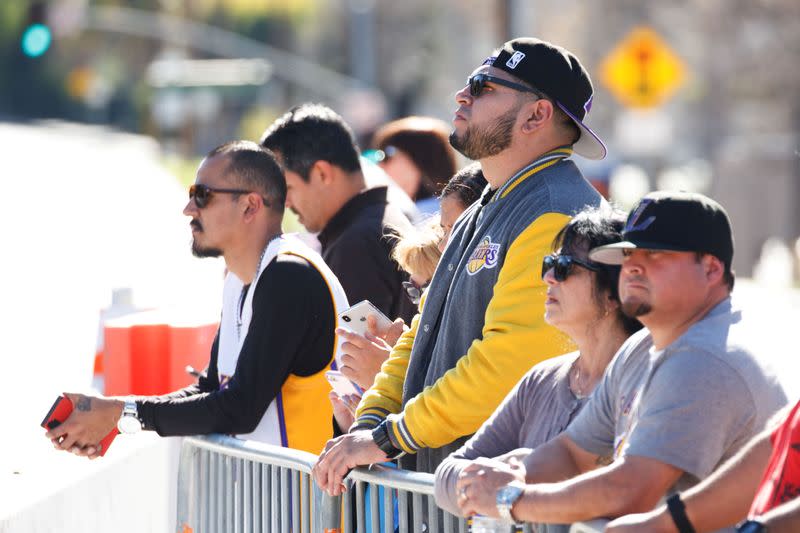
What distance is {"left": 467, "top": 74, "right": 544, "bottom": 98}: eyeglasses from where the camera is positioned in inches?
179

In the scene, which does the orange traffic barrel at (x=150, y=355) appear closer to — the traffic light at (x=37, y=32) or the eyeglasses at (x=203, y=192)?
the eyeglasses at (x=203, y=192)

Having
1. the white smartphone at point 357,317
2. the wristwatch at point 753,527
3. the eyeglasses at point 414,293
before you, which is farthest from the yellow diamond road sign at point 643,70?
the wristwatch at point 753,527

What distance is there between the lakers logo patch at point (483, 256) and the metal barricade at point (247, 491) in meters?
0.85

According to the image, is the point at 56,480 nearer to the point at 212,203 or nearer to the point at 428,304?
the point at 212,203

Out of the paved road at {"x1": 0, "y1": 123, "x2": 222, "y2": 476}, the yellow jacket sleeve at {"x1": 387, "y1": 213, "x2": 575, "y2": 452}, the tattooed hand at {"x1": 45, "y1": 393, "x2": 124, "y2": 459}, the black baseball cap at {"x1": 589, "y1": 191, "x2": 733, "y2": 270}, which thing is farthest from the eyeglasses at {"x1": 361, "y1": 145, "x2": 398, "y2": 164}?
the black baseball cap at {"x1": 589, "y1": 191, "x2": 733, "y2": 270}

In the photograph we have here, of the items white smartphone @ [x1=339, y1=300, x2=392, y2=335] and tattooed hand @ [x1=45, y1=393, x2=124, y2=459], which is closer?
white smartphone @ [x1=339, y1=300, x2=392, y2=335]

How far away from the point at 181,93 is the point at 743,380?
52397 millimetres

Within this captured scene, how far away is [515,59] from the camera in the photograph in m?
4.58

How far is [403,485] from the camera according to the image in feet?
13.4

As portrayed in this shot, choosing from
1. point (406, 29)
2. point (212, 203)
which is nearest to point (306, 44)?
point (406, 29)

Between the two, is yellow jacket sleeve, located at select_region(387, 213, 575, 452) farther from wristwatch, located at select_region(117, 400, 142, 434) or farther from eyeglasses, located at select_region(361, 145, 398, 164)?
eyeglasses, located at select_region(361, 145, 398, 164)

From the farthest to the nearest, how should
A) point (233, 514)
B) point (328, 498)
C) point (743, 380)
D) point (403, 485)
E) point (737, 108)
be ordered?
point (737, 108), point (233, 514), point (328, 498), point (403, 485), point (743, 380)

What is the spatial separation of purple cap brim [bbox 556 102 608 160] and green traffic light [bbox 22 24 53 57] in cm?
2457

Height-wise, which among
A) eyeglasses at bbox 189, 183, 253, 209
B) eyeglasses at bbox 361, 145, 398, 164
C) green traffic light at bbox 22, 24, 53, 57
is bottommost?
eyeglasses at bbox 189, 183, 253, 209
